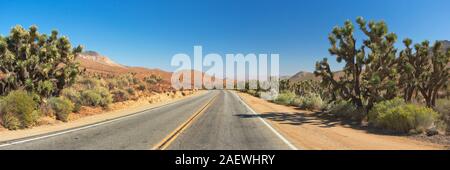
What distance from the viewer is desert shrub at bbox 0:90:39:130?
15398 millimetres

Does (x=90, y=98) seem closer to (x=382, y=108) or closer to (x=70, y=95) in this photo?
(x=70, y=95)

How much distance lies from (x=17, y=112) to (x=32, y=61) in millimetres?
5454

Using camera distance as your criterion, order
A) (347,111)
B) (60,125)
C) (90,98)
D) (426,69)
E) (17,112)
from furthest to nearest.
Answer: (426,69) < (90,98) < (347,111) < (60,125) < (17,112)

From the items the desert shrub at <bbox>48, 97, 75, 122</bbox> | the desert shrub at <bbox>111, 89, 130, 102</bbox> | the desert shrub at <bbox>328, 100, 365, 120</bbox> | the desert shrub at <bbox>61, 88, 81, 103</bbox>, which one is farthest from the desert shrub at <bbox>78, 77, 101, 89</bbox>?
the desert shrub at <bbox>328, 100, 365, 120</bbox>

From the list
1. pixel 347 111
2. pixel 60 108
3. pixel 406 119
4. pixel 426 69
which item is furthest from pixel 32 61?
pixel 426 69

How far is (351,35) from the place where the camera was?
2183 centimetres

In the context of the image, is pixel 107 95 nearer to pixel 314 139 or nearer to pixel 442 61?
pixel 314 139

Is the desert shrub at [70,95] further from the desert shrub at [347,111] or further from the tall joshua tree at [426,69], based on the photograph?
the tall joshua tree at [426,69]

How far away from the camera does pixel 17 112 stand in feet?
53.2

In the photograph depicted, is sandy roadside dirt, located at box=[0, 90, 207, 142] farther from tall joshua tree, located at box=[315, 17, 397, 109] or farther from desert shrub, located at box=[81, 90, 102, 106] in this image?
tall joshua tree, located at box=[315, 17, 397, 109]

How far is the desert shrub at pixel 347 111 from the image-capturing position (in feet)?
65.7

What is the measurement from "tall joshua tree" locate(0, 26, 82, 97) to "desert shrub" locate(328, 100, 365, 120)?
16.4 meters

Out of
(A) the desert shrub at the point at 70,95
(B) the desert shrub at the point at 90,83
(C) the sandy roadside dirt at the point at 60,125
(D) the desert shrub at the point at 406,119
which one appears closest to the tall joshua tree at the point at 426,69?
(D) the desert shrub at the point at 406,119
